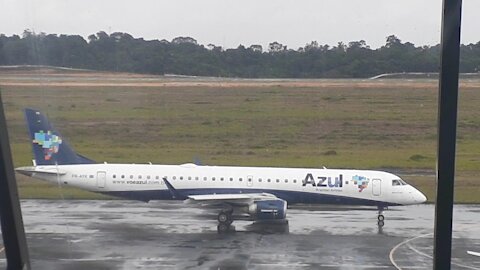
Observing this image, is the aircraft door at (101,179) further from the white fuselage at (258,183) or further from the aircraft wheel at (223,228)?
the aircraft wheel at (223,228)

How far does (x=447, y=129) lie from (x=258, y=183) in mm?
3723

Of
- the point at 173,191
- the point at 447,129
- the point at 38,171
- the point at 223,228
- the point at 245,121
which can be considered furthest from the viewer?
the point at 173,191

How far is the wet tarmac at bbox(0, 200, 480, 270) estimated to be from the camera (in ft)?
10.0

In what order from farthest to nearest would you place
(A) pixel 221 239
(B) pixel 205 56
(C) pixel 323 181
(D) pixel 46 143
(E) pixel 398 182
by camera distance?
(C) pixel 323 181, (E) pixel 398 182, (A) pixel 221 239, (D) pixel 46 143, (B) pixel 205 56

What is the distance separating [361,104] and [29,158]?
180 cm

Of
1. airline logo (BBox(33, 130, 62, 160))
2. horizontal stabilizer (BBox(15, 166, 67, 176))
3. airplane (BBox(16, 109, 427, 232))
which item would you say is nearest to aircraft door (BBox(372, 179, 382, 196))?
airplane (BBox(16, 109, 427, 232))

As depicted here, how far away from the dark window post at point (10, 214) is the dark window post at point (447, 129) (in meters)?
1.08

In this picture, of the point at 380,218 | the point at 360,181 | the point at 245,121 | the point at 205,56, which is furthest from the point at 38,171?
the point at 360,181

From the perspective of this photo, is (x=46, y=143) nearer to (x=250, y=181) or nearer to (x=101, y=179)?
(x=101, y=179)

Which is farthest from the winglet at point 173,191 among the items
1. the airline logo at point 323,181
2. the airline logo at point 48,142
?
the airline logo at point 48,142

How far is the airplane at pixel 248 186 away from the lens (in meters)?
5.07

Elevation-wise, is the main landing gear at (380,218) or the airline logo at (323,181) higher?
the airline logo at (323,181)

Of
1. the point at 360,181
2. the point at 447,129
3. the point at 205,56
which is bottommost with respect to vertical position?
the point at 360,181

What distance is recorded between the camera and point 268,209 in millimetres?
4898
